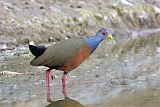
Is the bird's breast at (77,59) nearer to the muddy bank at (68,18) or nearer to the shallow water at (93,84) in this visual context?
the shallow water at (93,84)

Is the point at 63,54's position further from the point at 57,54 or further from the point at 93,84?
the point at 93,84

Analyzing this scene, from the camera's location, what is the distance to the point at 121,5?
1972 cm

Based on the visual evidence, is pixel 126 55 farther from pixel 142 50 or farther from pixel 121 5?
pixel 121 5

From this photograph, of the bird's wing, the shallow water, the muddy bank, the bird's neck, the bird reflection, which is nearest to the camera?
the bird reflection

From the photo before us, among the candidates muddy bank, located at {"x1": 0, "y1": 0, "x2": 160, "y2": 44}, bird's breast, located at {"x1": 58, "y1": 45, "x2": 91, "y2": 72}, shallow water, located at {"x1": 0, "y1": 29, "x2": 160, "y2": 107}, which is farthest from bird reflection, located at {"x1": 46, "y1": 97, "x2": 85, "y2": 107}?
muddy bank, located at {"x1": 0, "y1": 0, "x2": 160, "y2": 44}

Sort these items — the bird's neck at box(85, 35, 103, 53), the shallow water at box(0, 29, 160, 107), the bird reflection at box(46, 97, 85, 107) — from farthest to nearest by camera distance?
the bird's neck at box(85, 35, 103, 53), the shallow water at box(0, 29, 160, 107), the bird reflection at box(46, 97, 85, 107)

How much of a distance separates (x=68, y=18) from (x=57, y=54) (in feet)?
30.5

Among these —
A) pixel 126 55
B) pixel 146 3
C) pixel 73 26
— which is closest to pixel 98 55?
pixel 126 55

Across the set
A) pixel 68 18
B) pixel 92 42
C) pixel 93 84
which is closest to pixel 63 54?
pixel 92 42

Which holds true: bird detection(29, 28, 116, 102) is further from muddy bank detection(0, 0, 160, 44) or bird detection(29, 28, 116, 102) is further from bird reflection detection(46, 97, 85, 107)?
muddy bank detection(0, 0, 160, 44)

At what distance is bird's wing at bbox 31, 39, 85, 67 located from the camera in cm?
758

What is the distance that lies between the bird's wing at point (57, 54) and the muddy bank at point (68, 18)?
6.67 meters

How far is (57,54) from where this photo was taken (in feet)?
25.1

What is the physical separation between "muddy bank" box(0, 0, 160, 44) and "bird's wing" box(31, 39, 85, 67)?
6665mm
